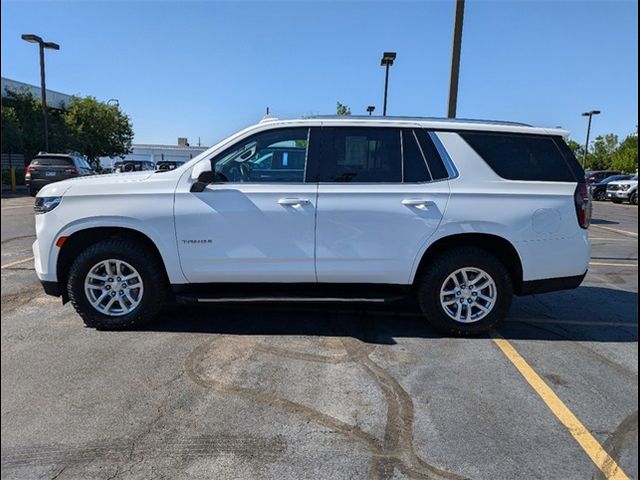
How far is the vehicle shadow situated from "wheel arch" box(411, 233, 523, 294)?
0.57m

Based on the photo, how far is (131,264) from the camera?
4.50 m

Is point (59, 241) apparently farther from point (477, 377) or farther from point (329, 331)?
point (477, 377)

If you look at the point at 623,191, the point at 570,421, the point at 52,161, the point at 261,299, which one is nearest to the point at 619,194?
the point at 623,191

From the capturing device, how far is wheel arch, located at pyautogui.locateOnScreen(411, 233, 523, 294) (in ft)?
15.2

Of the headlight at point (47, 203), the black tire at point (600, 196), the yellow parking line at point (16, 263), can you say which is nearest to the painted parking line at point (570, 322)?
the headlight at point (47, 203)

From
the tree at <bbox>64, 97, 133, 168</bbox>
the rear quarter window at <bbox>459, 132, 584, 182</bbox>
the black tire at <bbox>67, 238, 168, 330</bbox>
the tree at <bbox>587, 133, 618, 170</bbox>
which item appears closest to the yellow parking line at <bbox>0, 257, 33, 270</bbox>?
the black tire at <bbox>67, 238, 168, 330</bbox>

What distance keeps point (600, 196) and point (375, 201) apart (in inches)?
1245

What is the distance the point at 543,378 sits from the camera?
3822 mm

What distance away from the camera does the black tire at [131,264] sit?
14.7ft

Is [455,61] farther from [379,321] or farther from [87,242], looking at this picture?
[87,242]

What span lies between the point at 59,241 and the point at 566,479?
14.0 ft

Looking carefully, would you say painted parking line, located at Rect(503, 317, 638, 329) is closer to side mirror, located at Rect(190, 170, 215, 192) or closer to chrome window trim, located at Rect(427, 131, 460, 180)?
chrome window trim, located at Rect(427, 131, 460, 180)

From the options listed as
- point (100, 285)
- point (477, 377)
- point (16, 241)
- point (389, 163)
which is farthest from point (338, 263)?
point (16, 241)

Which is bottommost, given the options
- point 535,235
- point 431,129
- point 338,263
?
point 338,263
